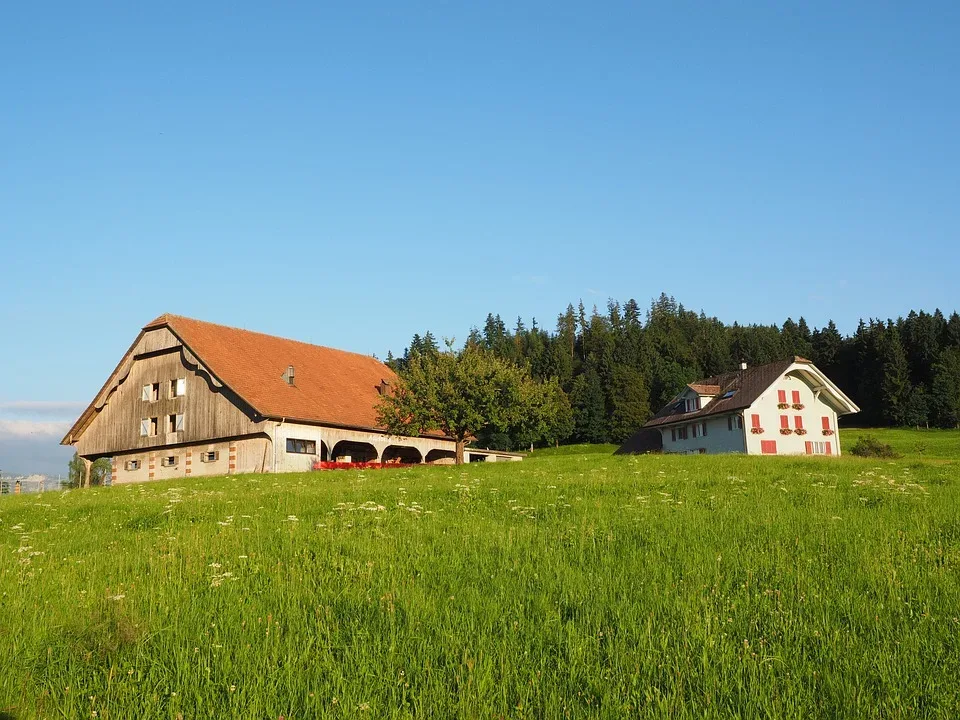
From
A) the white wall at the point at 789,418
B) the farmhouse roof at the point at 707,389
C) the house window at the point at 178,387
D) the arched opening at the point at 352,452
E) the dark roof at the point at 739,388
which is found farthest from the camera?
the farmhouse roof at the point at 707,389

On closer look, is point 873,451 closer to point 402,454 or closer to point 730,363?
point 402,454

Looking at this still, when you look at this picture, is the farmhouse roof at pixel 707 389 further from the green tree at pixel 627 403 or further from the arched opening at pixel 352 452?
the green tree at pixel 627 403

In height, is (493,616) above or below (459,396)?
below

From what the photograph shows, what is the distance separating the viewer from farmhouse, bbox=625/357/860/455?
56156mm

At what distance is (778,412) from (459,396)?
27.1 metres

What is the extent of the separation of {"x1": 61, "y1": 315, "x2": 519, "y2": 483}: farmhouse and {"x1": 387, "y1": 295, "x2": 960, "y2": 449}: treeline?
32.7 metres

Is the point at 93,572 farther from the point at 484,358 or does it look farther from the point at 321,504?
the point at 484,358

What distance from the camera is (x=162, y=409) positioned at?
48000 mm

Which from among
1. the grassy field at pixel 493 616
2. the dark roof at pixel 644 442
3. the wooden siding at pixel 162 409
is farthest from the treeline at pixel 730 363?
the grassy field at pixel 493 616

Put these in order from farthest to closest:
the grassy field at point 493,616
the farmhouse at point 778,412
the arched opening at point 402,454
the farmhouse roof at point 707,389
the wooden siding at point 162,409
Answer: the farmhouse roof at point 707,389 < the farmhouse at point 778,412 < the arched opening at point 402,454 < the wooden siding at point 162,409 < the grassy field at point 493,616

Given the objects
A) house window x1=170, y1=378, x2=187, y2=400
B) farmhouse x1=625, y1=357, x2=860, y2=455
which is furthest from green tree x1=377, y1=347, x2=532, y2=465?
farmhouse x1=625, y1=357, x2=860, y2=455

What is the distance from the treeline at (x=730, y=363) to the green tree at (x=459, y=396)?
39.4 metres

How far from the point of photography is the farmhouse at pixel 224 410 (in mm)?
43938

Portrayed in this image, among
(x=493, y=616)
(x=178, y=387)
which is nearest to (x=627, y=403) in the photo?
(x=178, y=387)
